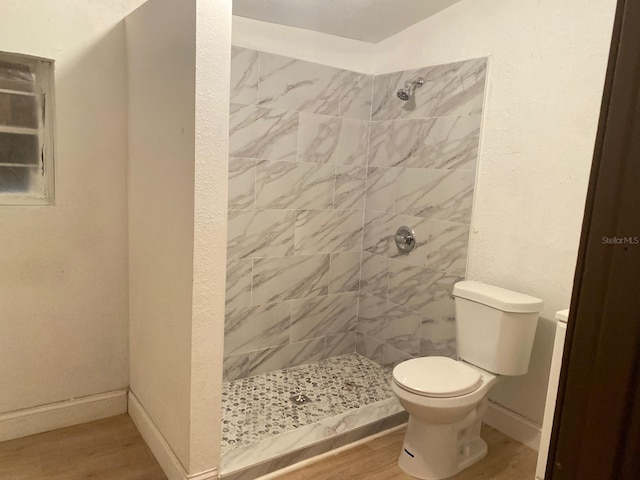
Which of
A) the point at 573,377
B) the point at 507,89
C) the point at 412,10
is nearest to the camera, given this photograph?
the point at 573,377

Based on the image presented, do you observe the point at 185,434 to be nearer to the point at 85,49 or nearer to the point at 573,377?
the point at 573,377

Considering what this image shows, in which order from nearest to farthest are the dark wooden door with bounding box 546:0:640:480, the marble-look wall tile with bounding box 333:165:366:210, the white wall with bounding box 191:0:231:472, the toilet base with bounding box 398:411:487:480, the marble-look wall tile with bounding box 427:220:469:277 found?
the dark wooden door with bounding box 546:0:640:480 → the white wall with bounding box 191:0:231:472 → the toilet base with bounding box 398:411:487:480 → the marble-look wall tile with bounding box 427:220:469:277 → the marble-look wall tile with bounding box 333:165:366:210

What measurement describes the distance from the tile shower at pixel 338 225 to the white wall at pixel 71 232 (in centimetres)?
68

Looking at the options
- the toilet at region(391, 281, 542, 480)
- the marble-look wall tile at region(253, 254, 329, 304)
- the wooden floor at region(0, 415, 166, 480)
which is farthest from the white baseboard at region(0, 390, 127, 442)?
the toilet at region(391, 281, 542, 480)

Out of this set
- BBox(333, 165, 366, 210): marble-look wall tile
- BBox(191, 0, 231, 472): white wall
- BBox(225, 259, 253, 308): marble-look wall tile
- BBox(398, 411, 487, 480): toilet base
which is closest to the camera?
BBox(191, 0, 231, 472): white wall

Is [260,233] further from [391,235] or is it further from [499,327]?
[499,327]

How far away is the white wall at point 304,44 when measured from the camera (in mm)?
2729

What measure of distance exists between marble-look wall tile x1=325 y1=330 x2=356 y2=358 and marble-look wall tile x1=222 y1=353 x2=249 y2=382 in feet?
2.09

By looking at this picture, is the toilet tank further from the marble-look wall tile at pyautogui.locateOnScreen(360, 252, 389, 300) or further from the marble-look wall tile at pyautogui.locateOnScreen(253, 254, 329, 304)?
the marble-look wall tile at pyautogui.locateOnScreen(253, 254, 329, 304)

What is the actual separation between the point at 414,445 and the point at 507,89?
183 centimetres

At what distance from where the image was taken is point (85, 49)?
7.16 feet

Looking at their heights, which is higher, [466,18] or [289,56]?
[466,18]

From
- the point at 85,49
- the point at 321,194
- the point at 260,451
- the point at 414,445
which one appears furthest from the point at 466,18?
the point at 260,451

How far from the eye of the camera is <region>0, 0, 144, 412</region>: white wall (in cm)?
213
